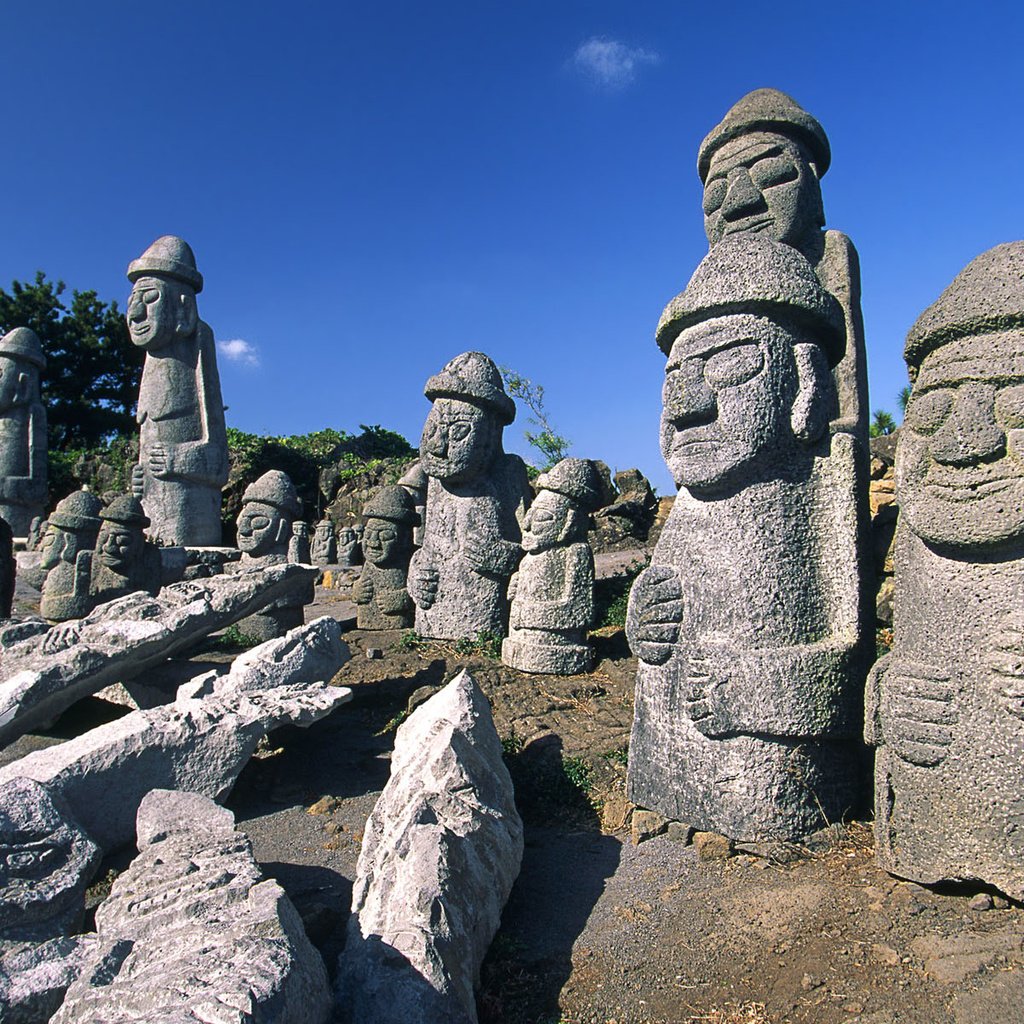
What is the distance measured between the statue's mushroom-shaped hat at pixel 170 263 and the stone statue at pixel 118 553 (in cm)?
470

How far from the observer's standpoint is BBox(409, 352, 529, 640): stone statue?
6949 mm

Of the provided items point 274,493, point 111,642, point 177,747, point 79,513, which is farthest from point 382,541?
point 177,747

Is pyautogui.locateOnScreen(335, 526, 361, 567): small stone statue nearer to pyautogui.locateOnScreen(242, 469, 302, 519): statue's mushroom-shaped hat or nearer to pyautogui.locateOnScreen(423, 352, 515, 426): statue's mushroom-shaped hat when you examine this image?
pyautogui.locateOnScreen(242, 469, 302, 519): statue's mushroom-shaped hat

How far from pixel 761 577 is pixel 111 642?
3931 millimetres

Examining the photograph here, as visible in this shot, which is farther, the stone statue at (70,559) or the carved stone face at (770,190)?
the stone statue at (70,559)

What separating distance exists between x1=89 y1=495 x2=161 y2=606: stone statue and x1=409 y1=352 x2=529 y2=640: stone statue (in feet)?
10.2

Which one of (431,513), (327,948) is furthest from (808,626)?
(431,513)

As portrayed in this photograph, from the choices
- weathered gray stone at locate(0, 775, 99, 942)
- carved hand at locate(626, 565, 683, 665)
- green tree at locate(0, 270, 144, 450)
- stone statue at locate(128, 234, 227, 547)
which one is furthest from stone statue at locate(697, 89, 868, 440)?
green tree at locate(0, 270, 144, 450)

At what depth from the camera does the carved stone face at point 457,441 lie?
6941 millimetres

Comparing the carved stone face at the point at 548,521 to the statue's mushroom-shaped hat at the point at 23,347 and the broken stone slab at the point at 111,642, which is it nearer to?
the broken stone slab at the point at 111,642

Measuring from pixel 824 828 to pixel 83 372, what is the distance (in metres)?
27.5

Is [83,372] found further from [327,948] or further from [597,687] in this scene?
[327,948]

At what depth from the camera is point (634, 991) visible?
2484 millimetres

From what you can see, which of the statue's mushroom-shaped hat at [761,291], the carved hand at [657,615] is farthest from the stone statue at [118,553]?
the statue's mushroom-shaped hat at [761,291]
